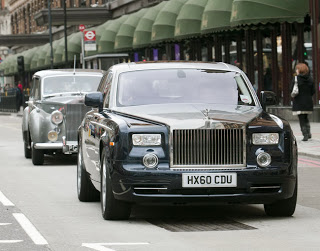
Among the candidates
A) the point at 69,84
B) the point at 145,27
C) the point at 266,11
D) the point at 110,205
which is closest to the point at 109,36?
the point at 145,27

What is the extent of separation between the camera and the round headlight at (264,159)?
971 cm

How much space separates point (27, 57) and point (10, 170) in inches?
2463

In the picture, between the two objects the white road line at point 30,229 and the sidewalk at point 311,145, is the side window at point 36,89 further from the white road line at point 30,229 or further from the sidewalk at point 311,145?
the white road line at point 30,229

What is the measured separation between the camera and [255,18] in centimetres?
2958

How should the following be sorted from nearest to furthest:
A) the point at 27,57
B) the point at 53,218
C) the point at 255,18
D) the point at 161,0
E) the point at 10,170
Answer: the point at 53,218 < the point at 10,170 < the point at 255,18 < the point at 161,0 < the point at 27,57

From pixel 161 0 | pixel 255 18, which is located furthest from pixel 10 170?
pixel 161 0

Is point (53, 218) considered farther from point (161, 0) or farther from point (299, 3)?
point (161, 0)

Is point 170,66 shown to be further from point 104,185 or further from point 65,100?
point 65,100

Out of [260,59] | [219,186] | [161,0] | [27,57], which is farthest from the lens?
[27,57]

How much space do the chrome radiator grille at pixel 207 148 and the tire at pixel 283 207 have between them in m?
0.75

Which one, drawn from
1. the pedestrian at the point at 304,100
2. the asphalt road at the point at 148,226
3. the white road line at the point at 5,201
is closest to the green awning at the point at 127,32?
the pedestrian at the point at 304,100

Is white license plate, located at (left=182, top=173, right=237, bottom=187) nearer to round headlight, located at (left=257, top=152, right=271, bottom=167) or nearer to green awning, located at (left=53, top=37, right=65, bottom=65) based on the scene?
round headlight, located at (left=257, top=152, right=271, bottom=167)

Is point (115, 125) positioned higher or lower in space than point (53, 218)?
higher

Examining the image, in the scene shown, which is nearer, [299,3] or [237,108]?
[237,108]
